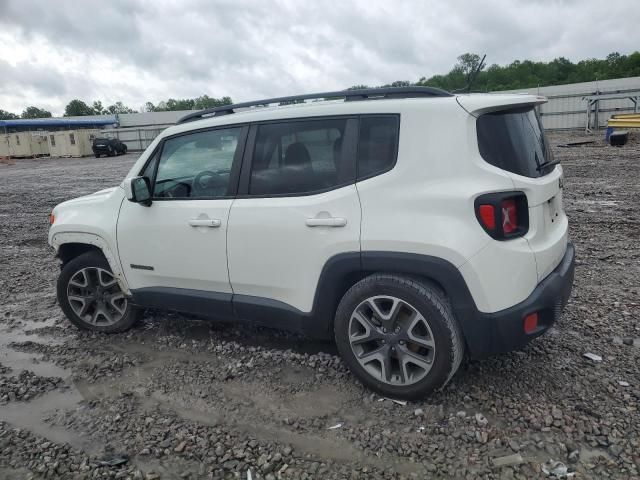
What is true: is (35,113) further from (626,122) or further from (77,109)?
(626,122)

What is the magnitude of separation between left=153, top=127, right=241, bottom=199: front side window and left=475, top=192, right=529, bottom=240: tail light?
1.83 meters

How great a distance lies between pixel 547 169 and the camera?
323 centimetres

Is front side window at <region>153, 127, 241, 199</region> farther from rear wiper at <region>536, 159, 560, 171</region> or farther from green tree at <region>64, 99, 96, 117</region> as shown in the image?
green tree at <region>64, 99, 96, 117</region>

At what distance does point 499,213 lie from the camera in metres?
2.77

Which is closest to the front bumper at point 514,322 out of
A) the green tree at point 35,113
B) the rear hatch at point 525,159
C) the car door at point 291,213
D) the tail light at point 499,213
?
the rear hatch at point 525,159

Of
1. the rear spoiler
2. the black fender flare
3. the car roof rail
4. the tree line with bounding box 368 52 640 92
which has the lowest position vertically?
the black fender flare

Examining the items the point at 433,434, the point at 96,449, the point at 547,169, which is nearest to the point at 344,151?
the point at 547,169

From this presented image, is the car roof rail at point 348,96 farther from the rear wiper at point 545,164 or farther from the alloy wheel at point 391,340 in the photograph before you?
the alloy wheel at point 391,340

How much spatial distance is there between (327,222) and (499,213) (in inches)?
39.7

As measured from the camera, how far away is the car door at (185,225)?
12.0ft

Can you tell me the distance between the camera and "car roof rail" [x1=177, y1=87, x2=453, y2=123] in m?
3.13

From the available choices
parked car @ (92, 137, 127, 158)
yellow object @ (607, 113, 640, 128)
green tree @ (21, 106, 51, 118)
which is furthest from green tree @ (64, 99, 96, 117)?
yellow object @ (607, 113, 640, 128)

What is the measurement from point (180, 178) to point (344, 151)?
1.46 metres

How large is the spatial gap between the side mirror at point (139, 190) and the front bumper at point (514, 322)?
8.49ft
